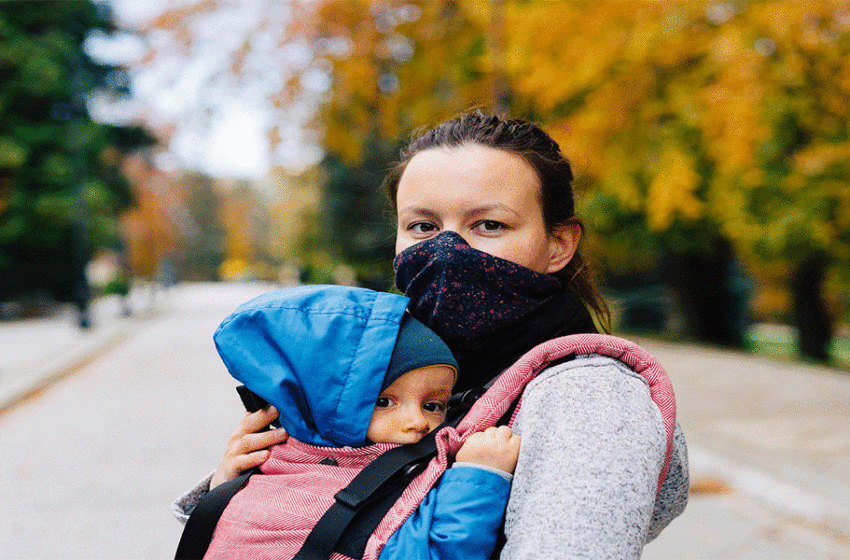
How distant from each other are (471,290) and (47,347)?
16.6 m

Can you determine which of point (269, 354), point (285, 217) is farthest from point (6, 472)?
point (285, 217)

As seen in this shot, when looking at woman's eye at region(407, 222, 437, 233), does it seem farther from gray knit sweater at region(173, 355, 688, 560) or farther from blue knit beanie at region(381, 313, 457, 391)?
gray knit sweater at region(173, 355, 688, 560)

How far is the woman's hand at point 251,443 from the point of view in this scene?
1.46 meters

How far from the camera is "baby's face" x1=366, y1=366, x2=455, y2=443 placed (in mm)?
1353

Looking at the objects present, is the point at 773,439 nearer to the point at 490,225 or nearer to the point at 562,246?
the point at 562,246

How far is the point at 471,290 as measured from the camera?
1482 millimetres

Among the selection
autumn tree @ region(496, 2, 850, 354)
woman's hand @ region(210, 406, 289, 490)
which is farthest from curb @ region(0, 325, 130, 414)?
woman's hand @ region(210, 406, 289, 490)

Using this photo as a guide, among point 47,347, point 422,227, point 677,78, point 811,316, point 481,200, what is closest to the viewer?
point 481,200

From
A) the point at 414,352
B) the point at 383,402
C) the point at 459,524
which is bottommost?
the point at 459,524

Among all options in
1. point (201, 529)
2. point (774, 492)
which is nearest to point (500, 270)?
point (201, 529)

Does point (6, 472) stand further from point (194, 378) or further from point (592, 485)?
point (592, 485)

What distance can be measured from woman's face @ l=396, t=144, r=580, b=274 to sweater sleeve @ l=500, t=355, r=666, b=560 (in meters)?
0.37

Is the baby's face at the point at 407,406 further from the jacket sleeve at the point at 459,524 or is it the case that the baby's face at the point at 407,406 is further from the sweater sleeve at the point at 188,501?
the sweater sleeve at the point at 188,501

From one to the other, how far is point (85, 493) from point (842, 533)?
5.32 m
